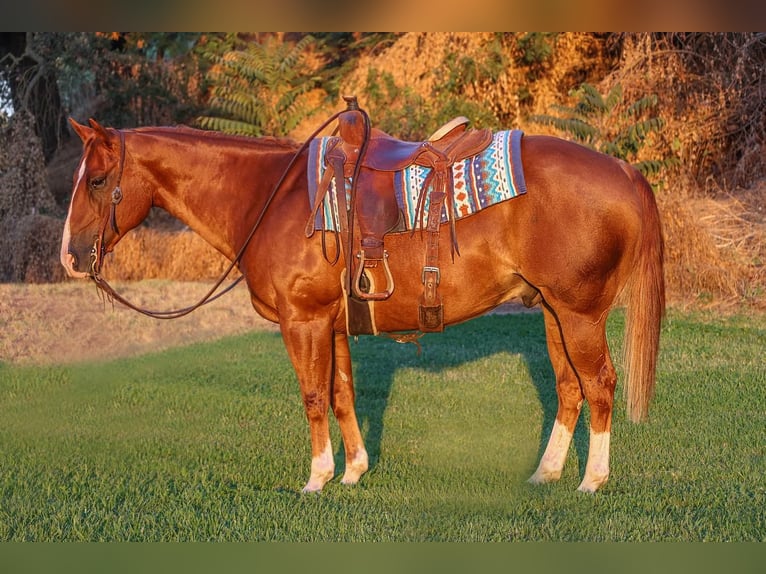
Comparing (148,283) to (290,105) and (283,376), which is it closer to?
(290,105)

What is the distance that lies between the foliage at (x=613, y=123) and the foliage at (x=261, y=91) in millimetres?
5382

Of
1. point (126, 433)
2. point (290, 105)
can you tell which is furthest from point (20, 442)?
point (290, 105)

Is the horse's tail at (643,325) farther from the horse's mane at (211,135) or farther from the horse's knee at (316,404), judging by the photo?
the horse's mane at (211,135)

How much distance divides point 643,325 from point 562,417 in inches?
30.3

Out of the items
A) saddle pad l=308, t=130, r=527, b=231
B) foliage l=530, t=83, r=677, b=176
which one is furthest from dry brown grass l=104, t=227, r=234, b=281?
saddle pad l=308, t=130, r=527, b=231

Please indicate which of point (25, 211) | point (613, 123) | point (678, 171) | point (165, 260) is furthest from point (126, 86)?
point (678, 171)

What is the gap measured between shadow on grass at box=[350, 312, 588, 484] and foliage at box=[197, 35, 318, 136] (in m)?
7.15

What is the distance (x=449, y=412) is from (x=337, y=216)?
2.79m

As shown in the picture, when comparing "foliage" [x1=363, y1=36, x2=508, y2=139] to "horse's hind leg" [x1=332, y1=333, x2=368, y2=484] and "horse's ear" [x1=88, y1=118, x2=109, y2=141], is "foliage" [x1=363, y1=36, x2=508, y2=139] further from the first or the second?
"horse's ear" [x1=88, y1=118, x2=109, y2=141]

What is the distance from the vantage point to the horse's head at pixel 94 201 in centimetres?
501

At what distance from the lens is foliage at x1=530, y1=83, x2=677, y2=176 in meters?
13.2

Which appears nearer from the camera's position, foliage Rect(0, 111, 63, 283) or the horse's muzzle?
the horse's muzzle

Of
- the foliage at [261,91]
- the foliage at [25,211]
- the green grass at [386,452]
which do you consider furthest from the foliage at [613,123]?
the foliage at [25,211]

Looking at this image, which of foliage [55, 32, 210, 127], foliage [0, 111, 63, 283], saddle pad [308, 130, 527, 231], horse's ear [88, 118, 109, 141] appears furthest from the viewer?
foliage [55, 32, 210, 127]
